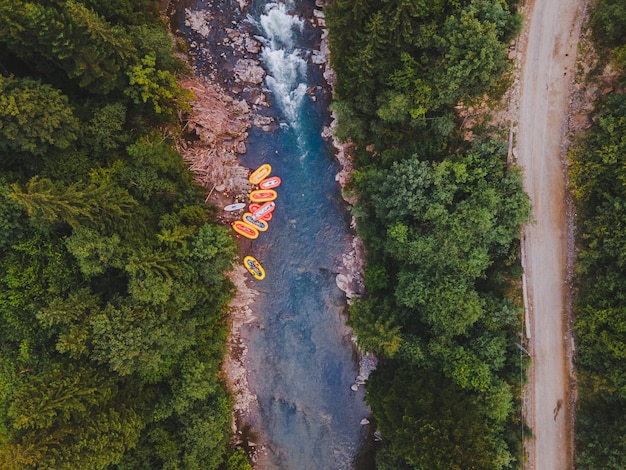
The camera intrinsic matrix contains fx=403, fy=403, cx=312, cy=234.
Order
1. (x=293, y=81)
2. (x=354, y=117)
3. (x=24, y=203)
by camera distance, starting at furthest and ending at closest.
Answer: (x=293, y=81), (x=354, y=117), (x=24, y=203)

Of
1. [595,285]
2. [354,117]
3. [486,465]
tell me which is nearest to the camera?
[486,465]

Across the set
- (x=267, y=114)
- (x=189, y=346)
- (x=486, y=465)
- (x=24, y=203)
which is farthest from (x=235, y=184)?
(x=486, y=465)

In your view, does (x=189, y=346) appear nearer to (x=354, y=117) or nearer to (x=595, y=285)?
(x=354, y=117)

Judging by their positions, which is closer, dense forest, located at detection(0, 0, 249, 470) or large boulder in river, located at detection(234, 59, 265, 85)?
dense forest, located at detection(0, 0, 249, 470)

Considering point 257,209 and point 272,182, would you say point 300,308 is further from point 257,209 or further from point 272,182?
point 272,182

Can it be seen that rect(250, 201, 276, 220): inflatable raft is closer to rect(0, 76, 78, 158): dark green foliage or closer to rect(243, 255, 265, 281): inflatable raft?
rect(243, 255, 265, 281): inflatable raft

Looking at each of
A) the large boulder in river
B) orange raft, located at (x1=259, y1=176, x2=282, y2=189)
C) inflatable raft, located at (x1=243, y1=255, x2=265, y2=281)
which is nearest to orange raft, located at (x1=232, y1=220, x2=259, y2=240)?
inflatable raft, located at (x1=243, y1=255, x2=265, y2=281)

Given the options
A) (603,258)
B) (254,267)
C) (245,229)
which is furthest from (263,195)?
(603,258)
